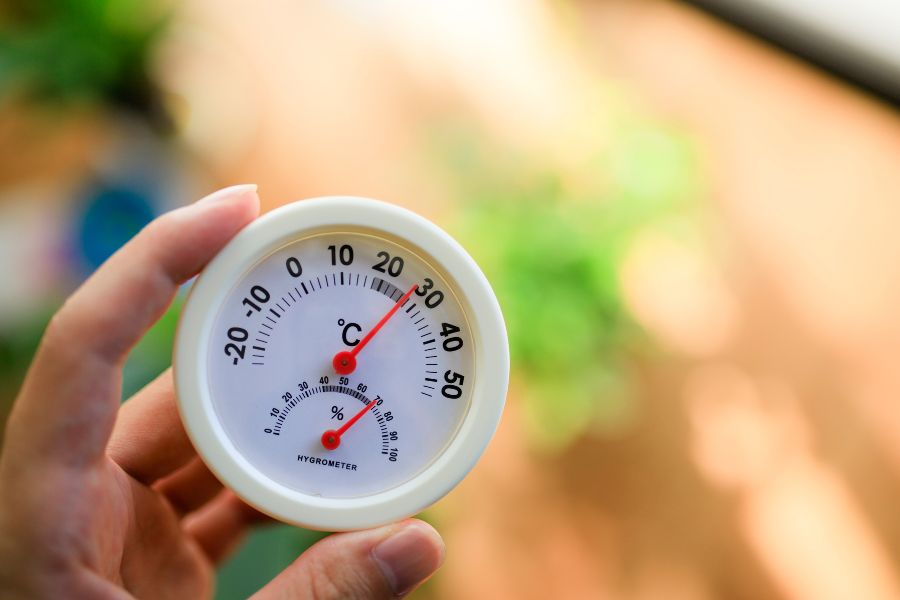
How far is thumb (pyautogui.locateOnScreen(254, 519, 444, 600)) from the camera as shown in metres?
1.07

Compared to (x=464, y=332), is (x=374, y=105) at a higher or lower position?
lower

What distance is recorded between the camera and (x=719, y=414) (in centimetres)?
229

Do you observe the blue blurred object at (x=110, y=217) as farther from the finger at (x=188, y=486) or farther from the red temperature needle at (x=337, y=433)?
the red temperature needle at (x=337, y=433)

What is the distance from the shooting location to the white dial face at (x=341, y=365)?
3.80ft

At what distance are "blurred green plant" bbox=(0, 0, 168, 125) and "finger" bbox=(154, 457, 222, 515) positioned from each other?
4.62ft

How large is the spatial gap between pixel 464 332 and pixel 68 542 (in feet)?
2.01

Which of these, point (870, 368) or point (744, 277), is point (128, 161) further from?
point (870, 368)

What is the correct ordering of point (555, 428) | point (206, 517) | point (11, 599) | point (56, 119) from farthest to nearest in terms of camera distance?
point (56, 119), point (555, 428), point (206, 517), point (11, 599)

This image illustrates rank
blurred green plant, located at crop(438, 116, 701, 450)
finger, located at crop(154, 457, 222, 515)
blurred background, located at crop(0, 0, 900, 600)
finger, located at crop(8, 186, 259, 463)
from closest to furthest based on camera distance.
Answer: finger, located at crop(8, 186, 259, 463) < finger, located at crop(154, 457, 222, 515) < blurred green plant, located at crop(438, 116, 701, 450) < blurred background, located at crop(0, 0, 900, 600)

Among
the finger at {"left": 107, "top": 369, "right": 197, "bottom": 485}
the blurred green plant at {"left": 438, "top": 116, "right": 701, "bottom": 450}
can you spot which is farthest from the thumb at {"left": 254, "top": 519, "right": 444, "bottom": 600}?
the blurred green plant at {"left": 438, "top": 116, "right": 701, "bottom": 450}

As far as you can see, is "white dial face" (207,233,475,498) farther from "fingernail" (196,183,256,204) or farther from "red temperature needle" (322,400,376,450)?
"fingernail" (196,183,256,204)

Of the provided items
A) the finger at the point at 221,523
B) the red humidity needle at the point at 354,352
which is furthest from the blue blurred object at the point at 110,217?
the red humidity needle at the point at 354,352

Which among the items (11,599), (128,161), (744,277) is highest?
(744,277)

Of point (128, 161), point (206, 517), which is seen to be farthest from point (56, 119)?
point (206, 517)
